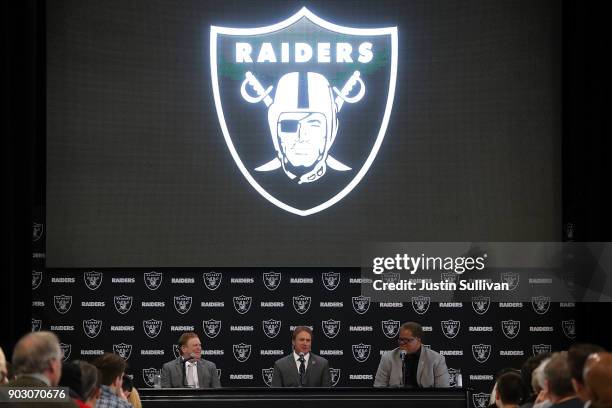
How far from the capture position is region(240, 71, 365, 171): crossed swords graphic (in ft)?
36.1

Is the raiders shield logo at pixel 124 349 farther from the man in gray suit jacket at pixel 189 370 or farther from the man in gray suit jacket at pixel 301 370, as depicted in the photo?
the man in gray suit jacket at pixel 301 370

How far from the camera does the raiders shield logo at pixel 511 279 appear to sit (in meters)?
11.1

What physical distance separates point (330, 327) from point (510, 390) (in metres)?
5.43

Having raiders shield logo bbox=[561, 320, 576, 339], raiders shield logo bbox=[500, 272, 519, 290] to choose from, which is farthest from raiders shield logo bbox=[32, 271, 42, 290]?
raiders shield logo bbox=[561, 320, 576, 339]

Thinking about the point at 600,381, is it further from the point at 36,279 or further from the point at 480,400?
the point at 36,279

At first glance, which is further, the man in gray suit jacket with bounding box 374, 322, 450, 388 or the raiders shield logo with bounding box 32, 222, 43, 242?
the raiders shield logo with bounding box 32, 222, 43, 242

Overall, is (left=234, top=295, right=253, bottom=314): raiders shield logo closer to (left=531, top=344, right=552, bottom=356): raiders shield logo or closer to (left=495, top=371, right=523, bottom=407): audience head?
(left=531, top=344, right=552, bottom=356): raiders shield logo

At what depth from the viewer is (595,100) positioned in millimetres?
11070

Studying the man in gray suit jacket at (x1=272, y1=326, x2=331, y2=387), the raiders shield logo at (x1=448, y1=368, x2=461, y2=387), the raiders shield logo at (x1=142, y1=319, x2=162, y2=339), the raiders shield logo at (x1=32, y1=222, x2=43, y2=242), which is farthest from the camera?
the raiders shield logo at (x1=32, y1=222, x2=43, y2=242)

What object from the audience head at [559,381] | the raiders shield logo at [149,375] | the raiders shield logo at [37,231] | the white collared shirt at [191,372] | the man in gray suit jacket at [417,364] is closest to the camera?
the audience head at [559,381]

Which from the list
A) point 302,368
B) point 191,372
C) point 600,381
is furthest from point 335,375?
point 600,381

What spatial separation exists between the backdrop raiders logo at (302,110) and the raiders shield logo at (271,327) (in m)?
1.24

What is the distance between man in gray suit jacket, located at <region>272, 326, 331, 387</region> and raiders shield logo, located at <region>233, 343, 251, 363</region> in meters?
1.76

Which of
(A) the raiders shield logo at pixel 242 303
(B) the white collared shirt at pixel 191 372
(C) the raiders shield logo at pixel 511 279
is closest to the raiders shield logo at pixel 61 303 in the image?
(A) the raiders shield logo at pixel 242 303
